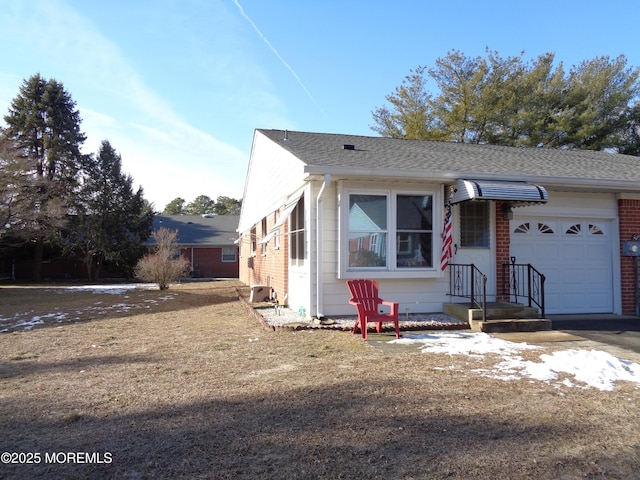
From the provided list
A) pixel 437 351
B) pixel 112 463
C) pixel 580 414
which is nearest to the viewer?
pixel 112 463

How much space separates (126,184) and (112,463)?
93.6 feet

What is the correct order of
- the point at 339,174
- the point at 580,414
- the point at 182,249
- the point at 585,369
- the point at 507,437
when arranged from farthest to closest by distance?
the point at 182,249, the point at 339,174, the point at 585,369, the point at 580,414, the point at 507,437

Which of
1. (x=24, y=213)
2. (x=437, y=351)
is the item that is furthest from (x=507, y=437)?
(x=24, y=213)

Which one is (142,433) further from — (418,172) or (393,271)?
(418,172)

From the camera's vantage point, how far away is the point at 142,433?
3.60 meters

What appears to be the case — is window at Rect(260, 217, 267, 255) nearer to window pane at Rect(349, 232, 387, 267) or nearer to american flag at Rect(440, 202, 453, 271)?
window pane at Rect(349, 232, 387, 267)

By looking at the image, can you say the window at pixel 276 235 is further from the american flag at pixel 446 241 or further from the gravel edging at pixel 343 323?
the american flag at pixel 446 241

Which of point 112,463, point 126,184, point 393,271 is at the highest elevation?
point 126,184

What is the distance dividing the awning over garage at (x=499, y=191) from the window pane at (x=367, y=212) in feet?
4.59

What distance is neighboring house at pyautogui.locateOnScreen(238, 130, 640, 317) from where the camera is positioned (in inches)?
323

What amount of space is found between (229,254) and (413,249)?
1005 inches

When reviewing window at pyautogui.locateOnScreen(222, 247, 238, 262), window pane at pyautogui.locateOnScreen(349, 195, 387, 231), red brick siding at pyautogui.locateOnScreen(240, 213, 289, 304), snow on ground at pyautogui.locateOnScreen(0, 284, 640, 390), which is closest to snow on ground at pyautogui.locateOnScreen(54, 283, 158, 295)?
red brick siding at pyautogui.locateOnScreen(240, 213, 289, 304)

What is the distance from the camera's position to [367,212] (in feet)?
27.5

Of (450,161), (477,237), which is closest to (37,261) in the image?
(450,161)
